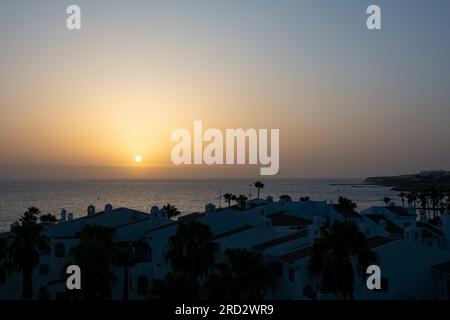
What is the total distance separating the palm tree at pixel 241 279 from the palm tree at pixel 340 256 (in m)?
2.89

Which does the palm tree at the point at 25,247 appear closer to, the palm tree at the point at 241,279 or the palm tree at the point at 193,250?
the palm tree at the point at 193,250

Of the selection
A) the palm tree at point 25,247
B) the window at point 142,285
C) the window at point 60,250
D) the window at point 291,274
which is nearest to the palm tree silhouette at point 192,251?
the window at point 142,285

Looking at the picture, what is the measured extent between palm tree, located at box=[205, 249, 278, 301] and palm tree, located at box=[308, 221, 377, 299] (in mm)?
2893

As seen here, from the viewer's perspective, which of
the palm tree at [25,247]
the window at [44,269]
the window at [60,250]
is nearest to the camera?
the palm tree at [25,247]

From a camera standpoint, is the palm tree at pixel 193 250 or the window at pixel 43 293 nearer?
the palm tree at pixel 193 250

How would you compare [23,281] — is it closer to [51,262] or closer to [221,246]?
[51,262]

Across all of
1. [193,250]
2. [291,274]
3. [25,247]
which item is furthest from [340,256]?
[25,247]

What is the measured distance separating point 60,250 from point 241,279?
20.7m

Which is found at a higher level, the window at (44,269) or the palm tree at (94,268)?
the palm tree at (94,268)

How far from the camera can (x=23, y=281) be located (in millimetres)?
35094

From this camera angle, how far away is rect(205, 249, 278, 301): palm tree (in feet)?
77.2

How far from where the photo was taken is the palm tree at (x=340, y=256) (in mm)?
24906

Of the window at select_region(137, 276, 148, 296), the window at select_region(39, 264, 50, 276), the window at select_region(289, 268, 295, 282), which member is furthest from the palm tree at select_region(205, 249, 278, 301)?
the window at select_region(39, 264, 50, 276)
